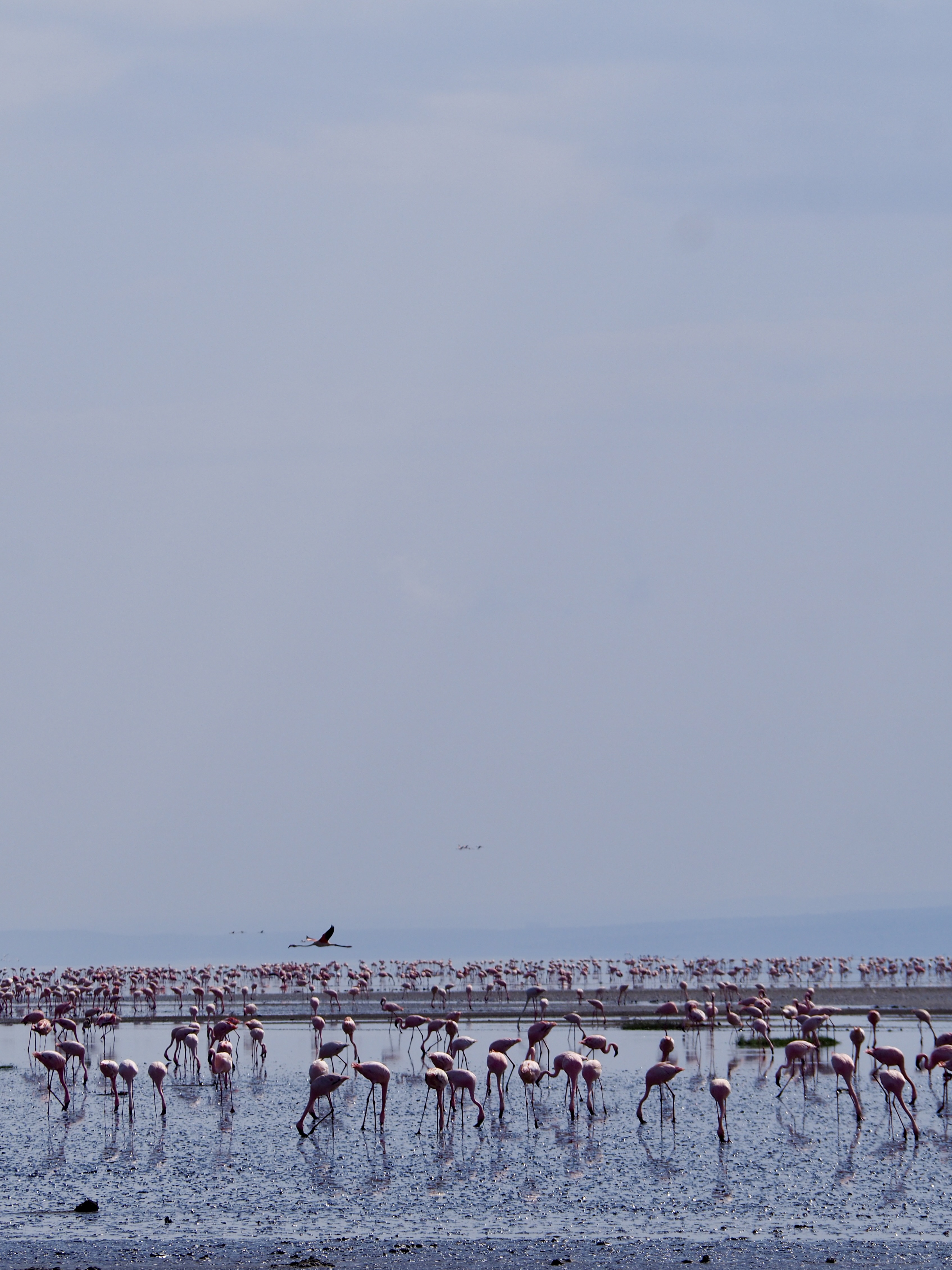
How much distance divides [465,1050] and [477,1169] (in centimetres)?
934

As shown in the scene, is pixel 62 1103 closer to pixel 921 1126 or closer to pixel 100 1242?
pixel 100 1242

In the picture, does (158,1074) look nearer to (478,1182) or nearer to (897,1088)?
(478,1182)

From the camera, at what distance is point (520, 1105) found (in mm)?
23125

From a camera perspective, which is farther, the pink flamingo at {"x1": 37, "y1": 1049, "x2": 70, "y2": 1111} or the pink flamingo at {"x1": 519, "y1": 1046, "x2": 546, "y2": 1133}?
the pink flamingo at {"x1": 37, "y1": 1049, "x2": 70, "y2": 1111}

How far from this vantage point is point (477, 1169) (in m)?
17.5

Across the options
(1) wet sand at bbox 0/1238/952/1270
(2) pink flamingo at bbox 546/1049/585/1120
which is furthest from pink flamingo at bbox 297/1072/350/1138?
(1) wet sand at bbox 0/1238/952/1270

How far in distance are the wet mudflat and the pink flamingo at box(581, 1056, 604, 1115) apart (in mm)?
263

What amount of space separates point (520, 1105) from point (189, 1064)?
9841mm

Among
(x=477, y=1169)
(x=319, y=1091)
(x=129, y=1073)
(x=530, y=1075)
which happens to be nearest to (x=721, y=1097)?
(x=530, y=1075)

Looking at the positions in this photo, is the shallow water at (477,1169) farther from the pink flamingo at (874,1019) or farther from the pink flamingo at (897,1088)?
the pink flamingo at (874,1019)

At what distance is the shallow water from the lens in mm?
14555

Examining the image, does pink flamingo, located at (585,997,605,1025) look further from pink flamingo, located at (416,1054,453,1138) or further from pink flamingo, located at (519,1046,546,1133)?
pink flamingo, located at (416,1054,453,1138)

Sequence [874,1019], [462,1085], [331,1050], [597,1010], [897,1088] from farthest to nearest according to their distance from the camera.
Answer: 1. [597,1010]
2. [874,1019]
3. [331,1050]
4. [462,1085]
5. [897,1088]

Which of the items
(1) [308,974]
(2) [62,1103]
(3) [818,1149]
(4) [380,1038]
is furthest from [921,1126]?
(1) [308,974]
